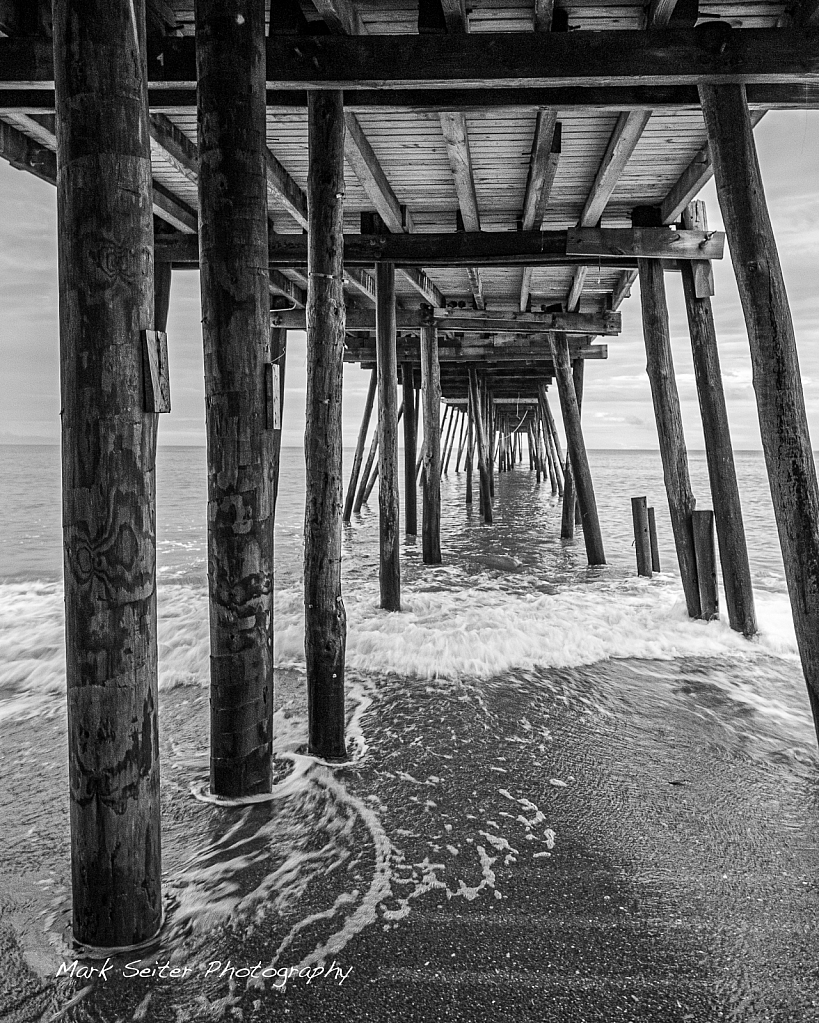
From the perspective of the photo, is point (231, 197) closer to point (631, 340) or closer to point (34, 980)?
point (34, 980)

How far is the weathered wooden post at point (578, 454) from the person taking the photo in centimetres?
876

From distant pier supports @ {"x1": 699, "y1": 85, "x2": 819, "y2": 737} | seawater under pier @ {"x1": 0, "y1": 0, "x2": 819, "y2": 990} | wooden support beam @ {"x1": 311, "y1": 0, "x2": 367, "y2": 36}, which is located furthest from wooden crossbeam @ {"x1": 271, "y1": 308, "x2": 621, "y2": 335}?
distant pier supports @ {"x1": 699, "y1": 85, "x2": 819, "y2": 737}

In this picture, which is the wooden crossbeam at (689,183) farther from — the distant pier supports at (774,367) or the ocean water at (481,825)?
the ocean water at (481,825)

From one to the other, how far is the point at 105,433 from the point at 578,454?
24.9 ft

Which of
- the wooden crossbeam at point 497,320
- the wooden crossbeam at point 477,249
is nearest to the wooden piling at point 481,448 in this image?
the wooden crossbeam at point 497,320

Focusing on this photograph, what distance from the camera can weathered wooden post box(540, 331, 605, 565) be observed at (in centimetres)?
876

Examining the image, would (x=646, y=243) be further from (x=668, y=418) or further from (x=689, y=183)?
(x=668, y=418)

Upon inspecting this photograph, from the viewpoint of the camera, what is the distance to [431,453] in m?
8.62

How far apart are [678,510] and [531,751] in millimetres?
3202

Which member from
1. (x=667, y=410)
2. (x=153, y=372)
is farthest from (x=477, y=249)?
(x=153, y=372)

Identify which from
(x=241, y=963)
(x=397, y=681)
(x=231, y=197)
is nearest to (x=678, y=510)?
(x=397, y=681)

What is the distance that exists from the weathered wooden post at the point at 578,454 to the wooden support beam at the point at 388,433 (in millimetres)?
3005

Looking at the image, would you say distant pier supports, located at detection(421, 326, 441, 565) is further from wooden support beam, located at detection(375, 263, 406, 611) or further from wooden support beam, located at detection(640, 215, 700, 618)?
wooden support beam, located at detection(640, 215, 700, 618)

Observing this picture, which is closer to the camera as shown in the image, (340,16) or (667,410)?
(340,16)
